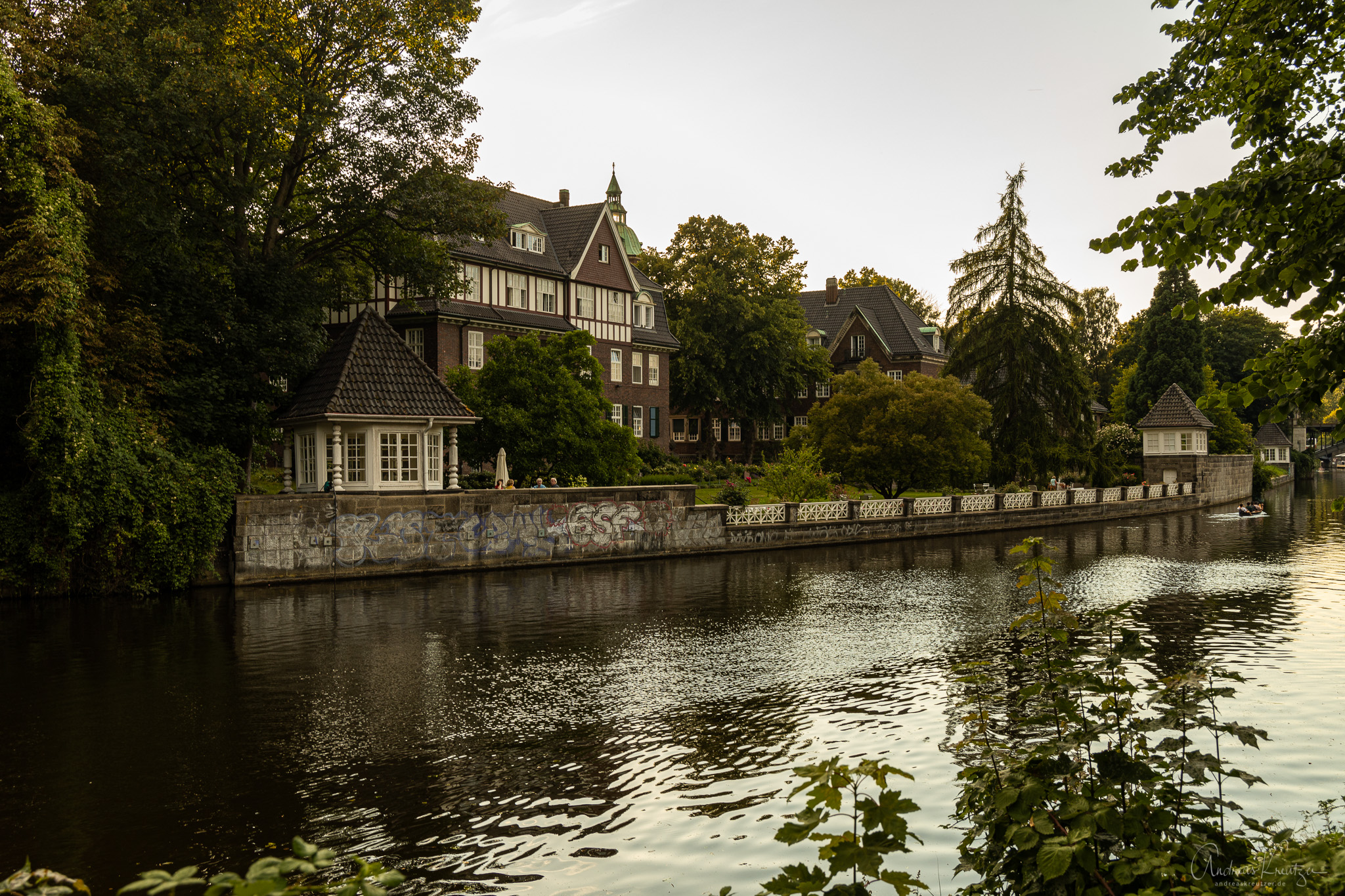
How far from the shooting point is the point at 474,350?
147ft

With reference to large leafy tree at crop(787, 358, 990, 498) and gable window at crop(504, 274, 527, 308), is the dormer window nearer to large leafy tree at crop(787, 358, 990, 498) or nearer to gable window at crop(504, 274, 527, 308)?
gable window at crop(504, 274, 527, 308)

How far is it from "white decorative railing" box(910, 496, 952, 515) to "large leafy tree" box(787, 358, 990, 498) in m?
1.88

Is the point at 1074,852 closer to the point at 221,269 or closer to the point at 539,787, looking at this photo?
the point at 539,787

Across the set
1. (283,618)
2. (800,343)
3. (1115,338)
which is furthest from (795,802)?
(1115,338)

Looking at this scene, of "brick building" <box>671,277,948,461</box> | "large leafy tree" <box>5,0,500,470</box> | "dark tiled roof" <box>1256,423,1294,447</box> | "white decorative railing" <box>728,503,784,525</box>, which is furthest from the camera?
"dark tiled roof" <box>1256,423,1294,447</box>

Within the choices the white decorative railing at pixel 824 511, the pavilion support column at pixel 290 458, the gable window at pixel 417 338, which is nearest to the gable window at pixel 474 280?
the gable window at pixel 417 338

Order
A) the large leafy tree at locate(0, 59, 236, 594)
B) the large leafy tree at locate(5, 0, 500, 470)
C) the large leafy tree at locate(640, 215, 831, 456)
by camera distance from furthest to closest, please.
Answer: the large leafy tree at locate(640, 215, 831, 456), the large leafy tree at locate(5, 0, 500, 470), the large leafy tree at locate(0, 59, 236, 594)

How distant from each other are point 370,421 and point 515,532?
17.0 feet

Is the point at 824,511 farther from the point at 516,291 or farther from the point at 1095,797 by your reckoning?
the point at 1095,797

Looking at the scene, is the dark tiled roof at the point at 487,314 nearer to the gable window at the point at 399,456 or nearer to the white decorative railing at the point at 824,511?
the gable window at the point at 399,456

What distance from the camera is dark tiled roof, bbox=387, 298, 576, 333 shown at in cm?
4275

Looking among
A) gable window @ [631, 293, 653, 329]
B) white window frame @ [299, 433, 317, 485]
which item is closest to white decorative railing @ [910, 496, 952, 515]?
gable window @ [631, 293, 653, 329]

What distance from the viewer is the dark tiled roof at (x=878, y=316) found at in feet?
244

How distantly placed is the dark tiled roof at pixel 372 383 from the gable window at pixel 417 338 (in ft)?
44.9
